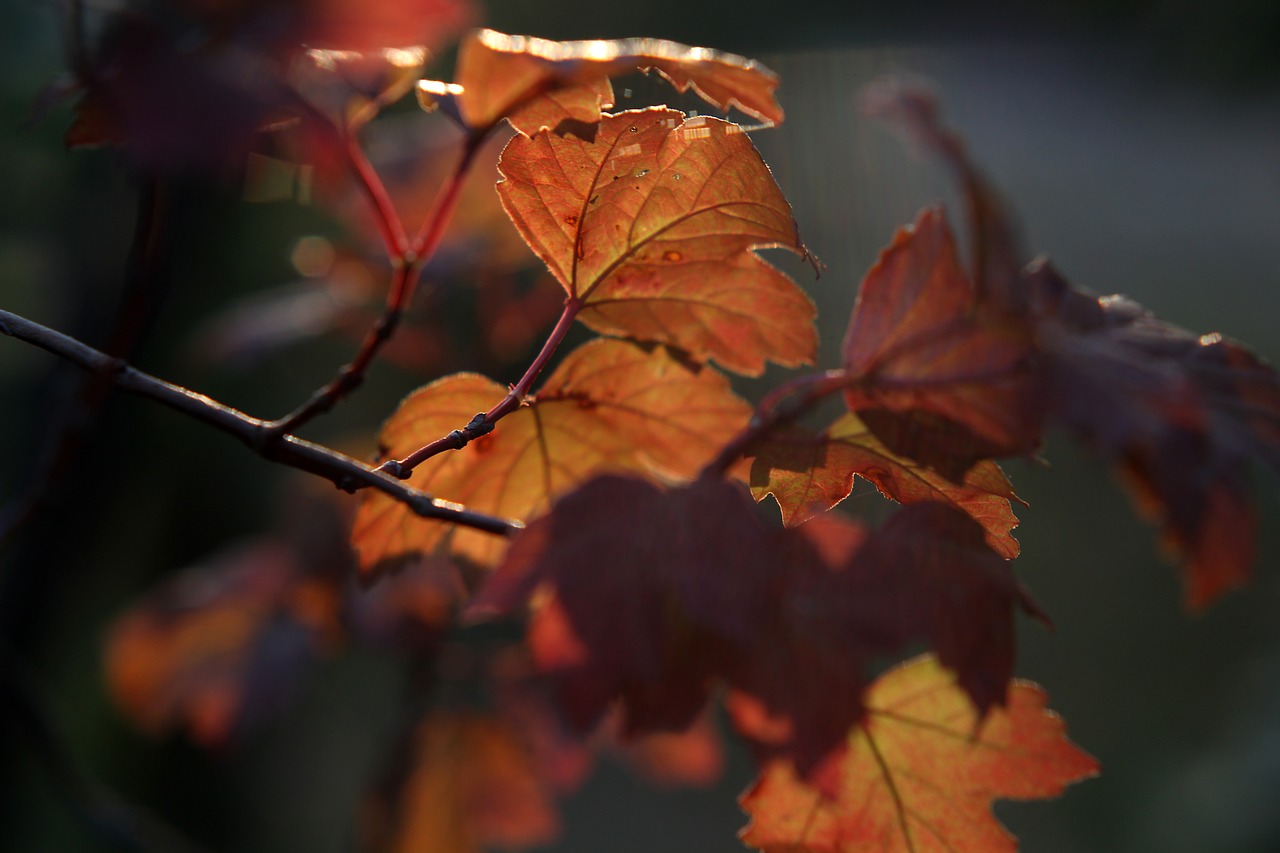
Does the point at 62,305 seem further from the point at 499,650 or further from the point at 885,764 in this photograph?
the point at 885,764

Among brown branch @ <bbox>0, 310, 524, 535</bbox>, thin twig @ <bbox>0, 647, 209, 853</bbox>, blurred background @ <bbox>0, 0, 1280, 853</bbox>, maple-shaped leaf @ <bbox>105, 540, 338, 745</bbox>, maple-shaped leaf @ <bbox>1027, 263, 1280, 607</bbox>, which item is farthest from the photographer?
blurred background @ <bbox>0, 0, 1280, 853</bbox>

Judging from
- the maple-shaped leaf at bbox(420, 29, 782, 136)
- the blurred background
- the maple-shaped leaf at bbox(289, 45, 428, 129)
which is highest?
the maple-shaped leaf at bbox(420, 29, 782, 136)

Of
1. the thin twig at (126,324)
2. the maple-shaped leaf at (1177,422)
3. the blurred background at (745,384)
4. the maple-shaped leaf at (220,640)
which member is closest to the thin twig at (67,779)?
the blurred background at (745,384)

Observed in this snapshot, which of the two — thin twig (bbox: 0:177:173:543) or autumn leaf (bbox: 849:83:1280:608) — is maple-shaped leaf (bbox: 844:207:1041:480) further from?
thin twig (bbox: 0:177:173:543)

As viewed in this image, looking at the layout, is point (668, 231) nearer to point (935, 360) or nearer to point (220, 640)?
point (935, 360)

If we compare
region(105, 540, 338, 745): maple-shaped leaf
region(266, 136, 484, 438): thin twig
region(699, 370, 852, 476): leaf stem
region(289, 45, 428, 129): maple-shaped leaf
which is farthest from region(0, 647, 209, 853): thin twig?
region(699, 370, 852, 476): leaf stem

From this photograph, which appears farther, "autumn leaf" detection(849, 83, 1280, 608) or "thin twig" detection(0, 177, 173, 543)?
"thin twig" detection(0, 177, 173, 543)

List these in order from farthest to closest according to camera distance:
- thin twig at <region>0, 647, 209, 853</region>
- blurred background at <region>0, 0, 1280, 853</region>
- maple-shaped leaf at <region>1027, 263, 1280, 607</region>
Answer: blurred background at <region>0, 0, 1280, 853</region> < thin twig at <region>0, 647, 209, 853</region> < maple-shaped leaf at <region>1027, 263, 1280, 607</region>
